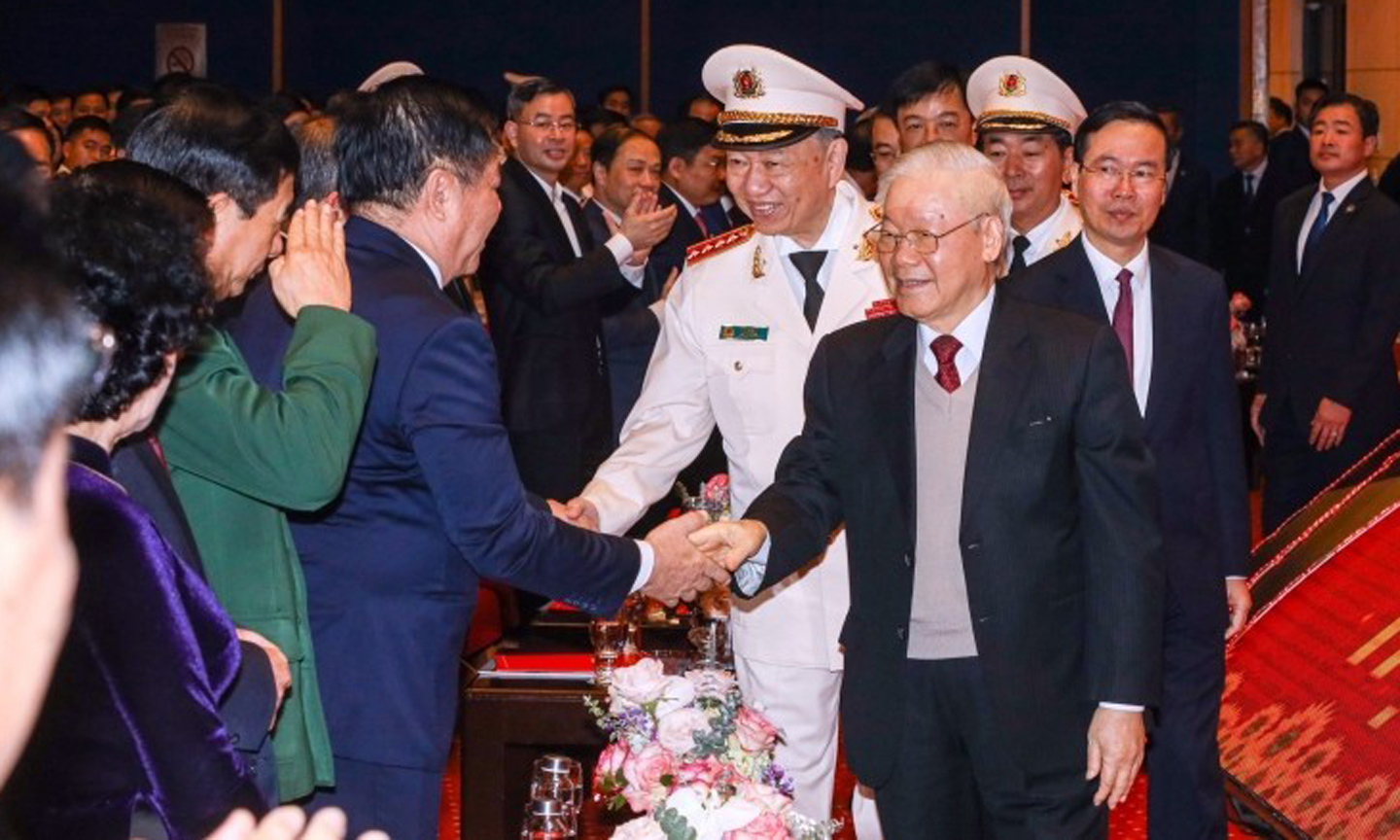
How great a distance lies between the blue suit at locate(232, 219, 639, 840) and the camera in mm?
2781

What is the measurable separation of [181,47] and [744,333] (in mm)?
8914

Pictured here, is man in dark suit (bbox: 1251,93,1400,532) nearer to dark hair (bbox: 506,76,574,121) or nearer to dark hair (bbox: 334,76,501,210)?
dark hair (bbox: 506,76,574,121)

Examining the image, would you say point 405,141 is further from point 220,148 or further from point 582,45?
point 582,45

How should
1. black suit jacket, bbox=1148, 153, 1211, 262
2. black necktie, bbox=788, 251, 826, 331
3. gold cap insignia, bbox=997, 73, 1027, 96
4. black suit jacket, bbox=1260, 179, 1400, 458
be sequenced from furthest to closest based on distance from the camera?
black suit jacket, bbox=1148, 153, 1211, 262 < black suit jacket, bbox=1260, 179, 1400, 458 < gold cap insignia, bbox=997, 73, 1027, 96 < black necktie, bbox=788, 251, 826, 331

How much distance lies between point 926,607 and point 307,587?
0.89 metres

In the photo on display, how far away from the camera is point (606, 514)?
3.83 metres

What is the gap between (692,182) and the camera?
7738 millimetres

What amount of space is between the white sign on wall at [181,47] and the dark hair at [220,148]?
9.61 meters

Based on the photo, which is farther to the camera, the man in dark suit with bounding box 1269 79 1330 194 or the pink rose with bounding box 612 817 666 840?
the man in dark suit with bounding box 1269 79 1330 194

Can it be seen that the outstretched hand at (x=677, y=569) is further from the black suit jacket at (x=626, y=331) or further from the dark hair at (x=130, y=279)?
the black suit jacket at (x=626, y=331)

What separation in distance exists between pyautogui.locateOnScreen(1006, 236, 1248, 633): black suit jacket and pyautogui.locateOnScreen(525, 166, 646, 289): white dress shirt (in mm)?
2435

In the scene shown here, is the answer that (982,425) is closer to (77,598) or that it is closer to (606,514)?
(606,514)

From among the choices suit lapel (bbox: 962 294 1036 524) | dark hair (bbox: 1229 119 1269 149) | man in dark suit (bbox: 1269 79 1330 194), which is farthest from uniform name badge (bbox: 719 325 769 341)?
dark hair (bbox: 1229 119 1269 149)

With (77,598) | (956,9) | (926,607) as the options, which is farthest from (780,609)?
(956,9)
